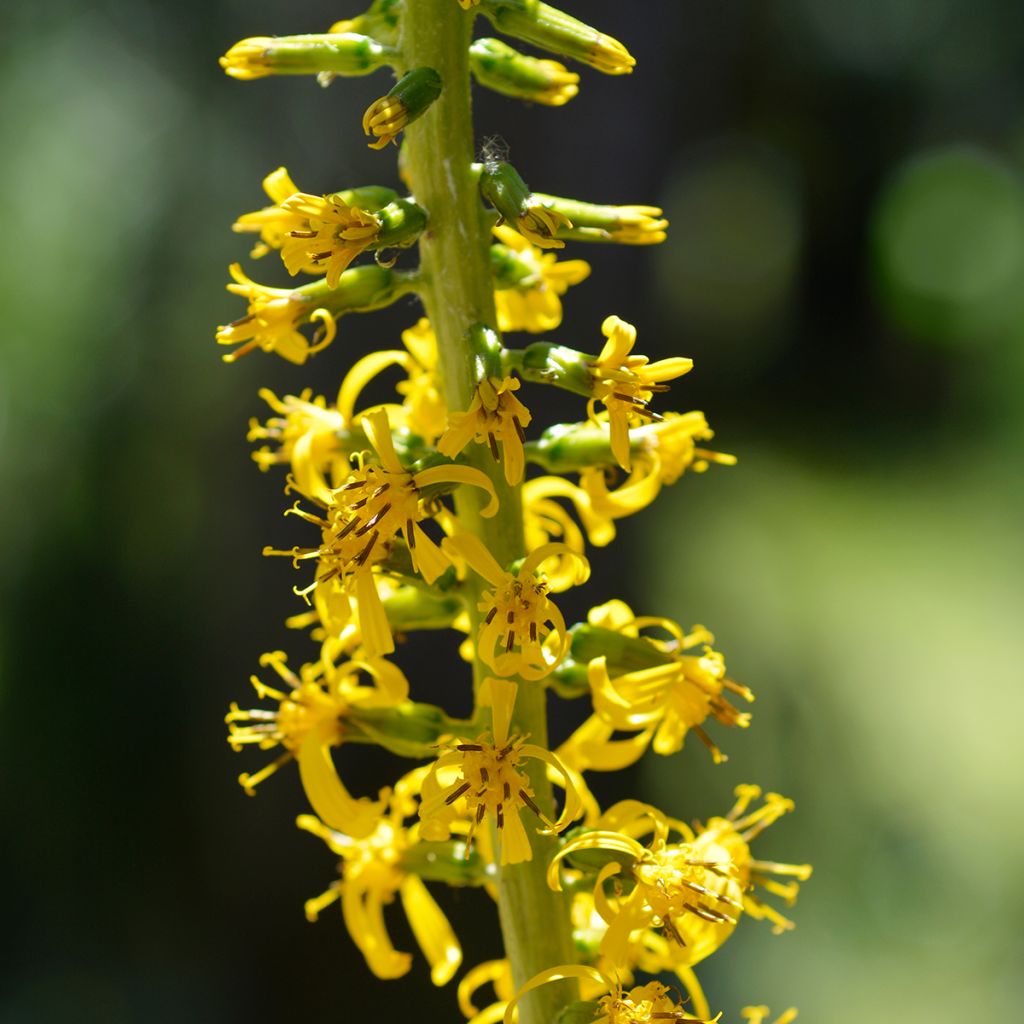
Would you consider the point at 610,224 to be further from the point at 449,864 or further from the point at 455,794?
the point at 449,864

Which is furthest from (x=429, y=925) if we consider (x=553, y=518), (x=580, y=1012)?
(x=553, y=518)

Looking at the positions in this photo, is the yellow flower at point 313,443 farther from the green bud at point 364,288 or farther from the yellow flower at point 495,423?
the yellow flower at point 495,423

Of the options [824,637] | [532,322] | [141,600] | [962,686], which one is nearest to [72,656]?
[141,600]

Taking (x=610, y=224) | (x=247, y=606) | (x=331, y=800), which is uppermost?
(x=610, y=224)

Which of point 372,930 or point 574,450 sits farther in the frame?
point 372,930

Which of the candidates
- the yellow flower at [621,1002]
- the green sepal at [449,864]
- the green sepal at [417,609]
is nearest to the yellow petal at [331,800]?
the green sepal at [449,864]

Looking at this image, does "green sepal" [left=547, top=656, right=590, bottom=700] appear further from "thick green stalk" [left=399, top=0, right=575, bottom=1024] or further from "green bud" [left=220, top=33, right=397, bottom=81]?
"green bud" [left=220, top=33, right=397, bottom=81]
